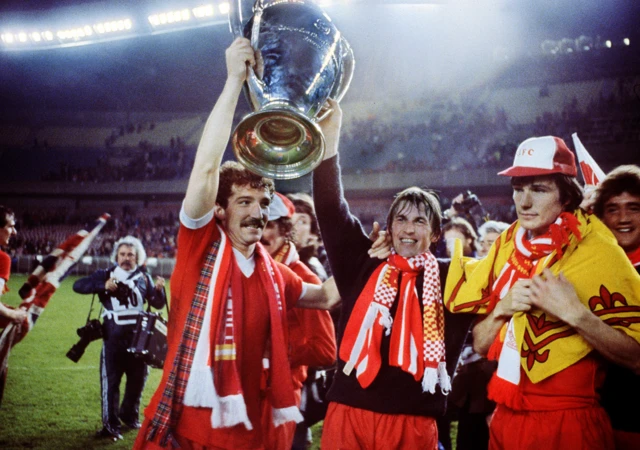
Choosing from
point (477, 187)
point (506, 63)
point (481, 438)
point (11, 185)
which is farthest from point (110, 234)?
point (481, 438)

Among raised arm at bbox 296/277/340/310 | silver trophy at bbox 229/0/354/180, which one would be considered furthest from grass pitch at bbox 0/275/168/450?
silver trophy at bbox 229/0/354/180

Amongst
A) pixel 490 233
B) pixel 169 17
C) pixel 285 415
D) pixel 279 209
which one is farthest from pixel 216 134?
pixel 169 17

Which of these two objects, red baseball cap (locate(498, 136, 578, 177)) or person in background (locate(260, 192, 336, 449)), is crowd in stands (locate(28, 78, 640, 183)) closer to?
person in background (locate(260, 192, 336, 449))

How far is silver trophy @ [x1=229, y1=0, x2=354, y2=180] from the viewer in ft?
6.46

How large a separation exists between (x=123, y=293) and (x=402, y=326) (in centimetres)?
370

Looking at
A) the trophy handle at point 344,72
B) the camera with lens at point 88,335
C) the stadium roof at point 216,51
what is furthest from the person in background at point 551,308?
the stadium roof at point 216,51

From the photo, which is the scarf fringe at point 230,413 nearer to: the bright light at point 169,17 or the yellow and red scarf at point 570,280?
the yellow and red scarf at point 570,280

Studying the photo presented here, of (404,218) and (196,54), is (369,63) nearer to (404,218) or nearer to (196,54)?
(196,54)

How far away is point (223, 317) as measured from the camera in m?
2.36

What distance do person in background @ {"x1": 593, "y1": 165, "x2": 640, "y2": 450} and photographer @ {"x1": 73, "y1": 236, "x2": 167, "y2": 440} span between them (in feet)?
13.9

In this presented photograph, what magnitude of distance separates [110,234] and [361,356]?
90.4 ft

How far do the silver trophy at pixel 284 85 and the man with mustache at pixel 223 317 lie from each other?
0.30 feet

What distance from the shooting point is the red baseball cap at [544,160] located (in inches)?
88.3

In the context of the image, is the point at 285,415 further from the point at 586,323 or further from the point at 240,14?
the point at 240,14
